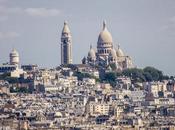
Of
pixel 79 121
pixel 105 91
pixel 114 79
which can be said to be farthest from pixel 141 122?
pixel 114 79

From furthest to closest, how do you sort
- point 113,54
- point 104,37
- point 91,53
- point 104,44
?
point 104,37 → point 91,53 → point 104,44 → point 113,54

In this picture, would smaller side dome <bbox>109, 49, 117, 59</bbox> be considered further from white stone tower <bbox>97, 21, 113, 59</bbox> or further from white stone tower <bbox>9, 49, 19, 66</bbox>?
white stone tower <bbox>9, 49, 19, 66</bbox>

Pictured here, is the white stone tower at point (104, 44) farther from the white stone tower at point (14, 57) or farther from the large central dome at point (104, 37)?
the white stone tower at point (14, 57)

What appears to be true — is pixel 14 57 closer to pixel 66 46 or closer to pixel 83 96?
pixel 66 46

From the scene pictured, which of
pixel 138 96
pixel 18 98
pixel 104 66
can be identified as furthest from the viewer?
pixel 104 66

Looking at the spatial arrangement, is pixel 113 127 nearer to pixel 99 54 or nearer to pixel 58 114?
pixel 58 114

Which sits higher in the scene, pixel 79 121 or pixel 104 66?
pixel 104 66

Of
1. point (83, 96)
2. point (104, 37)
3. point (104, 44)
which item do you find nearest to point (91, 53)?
point (104, 44)

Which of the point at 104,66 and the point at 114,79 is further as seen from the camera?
the point at 104,66
